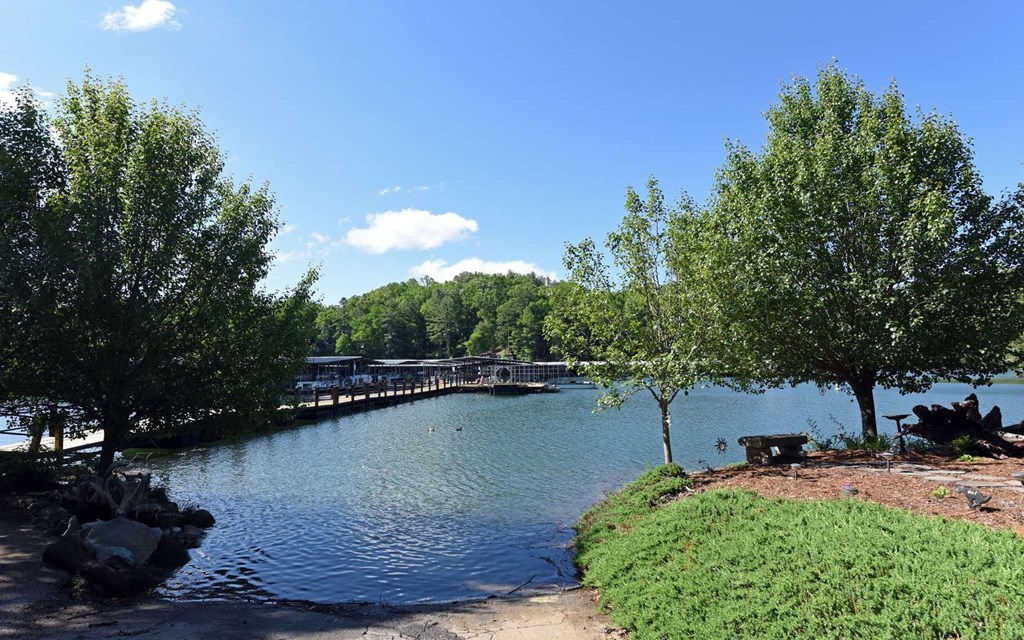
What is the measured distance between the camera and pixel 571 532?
1548cm

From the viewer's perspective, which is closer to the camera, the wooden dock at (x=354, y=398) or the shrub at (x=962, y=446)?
the shrub at (x=962, y=446)

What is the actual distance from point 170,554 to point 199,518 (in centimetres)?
337

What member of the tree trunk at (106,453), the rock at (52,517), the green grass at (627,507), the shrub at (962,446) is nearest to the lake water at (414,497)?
the green grass at (627,507)

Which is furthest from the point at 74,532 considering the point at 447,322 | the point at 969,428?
the point at 447,322

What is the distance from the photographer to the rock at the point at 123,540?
39.7ft

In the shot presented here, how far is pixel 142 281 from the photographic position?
15500 millimetres

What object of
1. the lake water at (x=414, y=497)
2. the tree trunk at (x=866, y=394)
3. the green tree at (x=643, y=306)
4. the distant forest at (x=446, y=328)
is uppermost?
the distant forest at (x=446, y=328)

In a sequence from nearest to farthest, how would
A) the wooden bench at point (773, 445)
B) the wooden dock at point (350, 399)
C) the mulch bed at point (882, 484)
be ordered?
the mulch bed at point (882, 484) < the wooden bench at point (773, 445) < the wooden dock at point (350, 399)

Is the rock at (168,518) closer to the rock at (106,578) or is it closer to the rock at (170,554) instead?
the rock at (170,554)

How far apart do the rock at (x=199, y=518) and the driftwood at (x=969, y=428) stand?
1979cm

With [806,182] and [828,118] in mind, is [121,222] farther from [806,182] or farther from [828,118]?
[828,118]

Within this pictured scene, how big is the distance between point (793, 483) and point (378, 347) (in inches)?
5499

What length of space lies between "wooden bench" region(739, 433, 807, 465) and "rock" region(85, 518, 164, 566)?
15.2 meters

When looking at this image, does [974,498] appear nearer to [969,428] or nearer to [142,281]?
[969,428]
